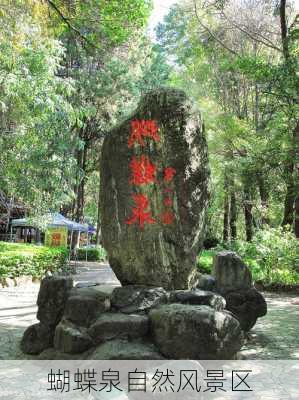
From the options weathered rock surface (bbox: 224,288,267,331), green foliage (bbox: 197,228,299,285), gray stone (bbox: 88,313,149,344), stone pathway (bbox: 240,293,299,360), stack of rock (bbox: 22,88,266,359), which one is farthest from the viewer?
green foliage (bbox: 197,228,299,285)

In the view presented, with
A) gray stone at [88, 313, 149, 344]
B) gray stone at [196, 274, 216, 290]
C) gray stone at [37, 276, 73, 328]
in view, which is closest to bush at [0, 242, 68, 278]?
gray stone at [37, 276, 73, 328]

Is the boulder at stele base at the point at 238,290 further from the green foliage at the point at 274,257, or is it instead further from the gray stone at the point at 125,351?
the green foliage at the point at 274,257

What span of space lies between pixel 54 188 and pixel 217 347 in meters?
11.3

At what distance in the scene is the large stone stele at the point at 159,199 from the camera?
20.8 feet

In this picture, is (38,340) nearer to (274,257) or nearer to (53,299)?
(53,299)

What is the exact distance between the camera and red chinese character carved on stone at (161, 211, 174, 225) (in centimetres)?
636

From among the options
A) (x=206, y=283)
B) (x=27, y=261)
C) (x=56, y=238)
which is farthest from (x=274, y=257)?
(x=56, y=238)

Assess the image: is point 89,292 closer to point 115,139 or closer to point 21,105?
point 115,139

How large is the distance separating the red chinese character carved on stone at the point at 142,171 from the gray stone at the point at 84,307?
1707 millimetres

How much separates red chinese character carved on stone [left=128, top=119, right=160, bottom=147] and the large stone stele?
5 cm

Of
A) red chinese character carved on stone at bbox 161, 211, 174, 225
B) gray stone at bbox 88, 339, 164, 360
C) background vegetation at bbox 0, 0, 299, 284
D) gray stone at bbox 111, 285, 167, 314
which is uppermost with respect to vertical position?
background vegetation at bbox 0, 0, 299, 284

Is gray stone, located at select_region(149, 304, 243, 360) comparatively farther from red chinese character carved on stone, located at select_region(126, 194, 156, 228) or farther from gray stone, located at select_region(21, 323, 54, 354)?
gray stone, located at select_region(21, 323, 54, 354)

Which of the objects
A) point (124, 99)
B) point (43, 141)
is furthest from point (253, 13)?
point (43, 141)

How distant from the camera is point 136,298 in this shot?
582 cm
